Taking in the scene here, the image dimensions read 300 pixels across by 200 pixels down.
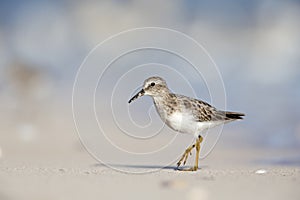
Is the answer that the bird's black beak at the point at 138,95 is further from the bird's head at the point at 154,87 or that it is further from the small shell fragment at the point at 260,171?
the small shell fragment at the point at 260,171

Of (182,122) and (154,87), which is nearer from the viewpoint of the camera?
(182,122)

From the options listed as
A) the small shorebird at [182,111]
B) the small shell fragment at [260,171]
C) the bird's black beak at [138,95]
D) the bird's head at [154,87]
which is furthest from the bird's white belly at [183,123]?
the small shell fragment at [260,171]

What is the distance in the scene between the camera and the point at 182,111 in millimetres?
11430

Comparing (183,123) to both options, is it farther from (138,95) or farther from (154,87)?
(138,95)

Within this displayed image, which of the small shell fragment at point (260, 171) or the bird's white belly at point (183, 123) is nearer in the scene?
the small shell fragment at point (260, 171)

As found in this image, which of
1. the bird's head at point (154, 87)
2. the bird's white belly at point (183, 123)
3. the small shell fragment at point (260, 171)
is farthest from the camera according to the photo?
the bird's head at point (154, 87)

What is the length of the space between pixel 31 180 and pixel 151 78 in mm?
3550

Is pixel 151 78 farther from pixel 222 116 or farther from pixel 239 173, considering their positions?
pixel 239 173

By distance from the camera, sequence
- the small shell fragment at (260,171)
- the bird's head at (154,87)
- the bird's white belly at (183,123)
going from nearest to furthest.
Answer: the small shell fragment at (260,171)
the bird's white belly at (183,123)
the bird's head at (154,87)

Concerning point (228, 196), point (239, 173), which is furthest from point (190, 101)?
point (228, 196)

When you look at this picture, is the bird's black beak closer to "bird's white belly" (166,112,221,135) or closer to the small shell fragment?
"bird's white belly" (166,112,221,135)

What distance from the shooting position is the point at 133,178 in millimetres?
10148

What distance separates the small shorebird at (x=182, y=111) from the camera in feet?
37.2

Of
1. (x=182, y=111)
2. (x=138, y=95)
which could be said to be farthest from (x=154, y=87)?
(x=182, y=111)
